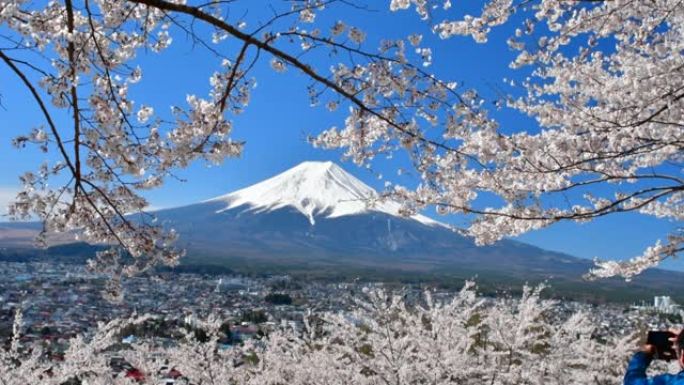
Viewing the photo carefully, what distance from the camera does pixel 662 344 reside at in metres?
2.07

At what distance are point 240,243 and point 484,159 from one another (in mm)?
91237

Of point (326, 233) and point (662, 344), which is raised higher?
point (326, 233)

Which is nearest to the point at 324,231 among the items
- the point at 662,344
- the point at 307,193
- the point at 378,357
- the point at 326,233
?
the point at 326,233

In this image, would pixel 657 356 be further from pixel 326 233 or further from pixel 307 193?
pixel 307 193

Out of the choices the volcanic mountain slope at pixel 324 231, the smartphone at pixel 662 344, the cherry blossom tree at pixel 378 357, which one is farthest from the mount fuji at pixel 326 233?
the smartphone at pixel 662 344

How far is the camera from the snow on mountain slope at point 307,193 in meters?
129

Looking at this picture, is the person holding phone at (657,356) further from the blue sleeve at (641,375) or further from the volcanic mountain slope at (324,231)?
the volcanic mountain slope at (324,231)

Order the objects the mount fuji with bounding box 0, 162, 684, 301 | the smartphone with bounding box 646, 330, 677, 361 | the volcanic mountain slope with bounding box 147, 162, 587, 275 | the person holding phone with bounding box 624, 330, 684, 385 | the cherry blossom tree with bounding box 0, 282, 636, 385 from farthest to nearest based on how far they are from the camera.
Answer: the volcanic mountain slope with bounding box 147, 162, 587, 275 < the mount fuji with bounding box 0, 162, 684, 301 < the cherry blossom tree with bounding box 0, 282, 636, 385 < the smartphone with bounding box 646, 330, 677, 361 < the person holding phone with bounding box 624, 330, 684, 385

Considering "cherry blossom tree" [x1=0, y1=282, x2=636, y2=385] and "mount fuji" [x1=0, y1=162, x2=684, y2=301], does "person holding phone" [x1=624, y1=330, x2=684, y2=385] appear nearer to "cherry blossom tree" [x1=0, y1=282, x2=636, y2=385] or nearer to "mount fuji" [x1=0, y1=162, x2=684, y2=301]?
"cherry blossom tree" [x1=0, y1=282, x2=636, y2=385]

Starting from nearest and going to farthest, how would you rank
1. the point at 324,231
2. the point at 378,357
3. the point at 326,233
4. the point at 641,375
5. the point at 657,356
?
the point at 641,375 → the point at 657,356 → the point at 378,357 → the point at 326,233 → the point at 324,231

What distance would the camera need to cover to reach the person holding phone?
1.81m

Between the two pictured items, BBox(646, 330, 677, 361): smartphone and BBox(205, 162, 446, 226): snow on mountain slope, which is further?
BBox(205, 162, 446, 226): snow on mountain slope

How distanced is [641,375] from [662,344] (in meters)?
0.21

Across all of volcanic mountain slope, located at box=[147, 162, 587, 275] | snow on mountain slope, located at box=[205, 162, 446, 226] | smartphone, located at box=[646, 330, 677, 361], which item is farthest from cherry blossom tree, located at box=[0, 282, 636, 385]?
snow on mountain slope, located at box=[205, 162, 446, 226]
